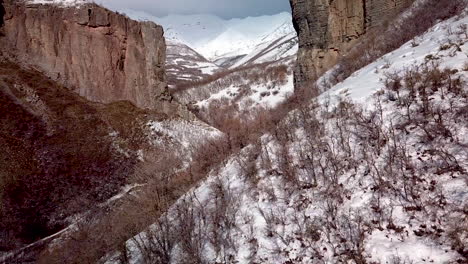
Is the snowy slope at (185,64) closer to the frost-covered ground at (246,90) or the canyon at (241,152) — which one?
the frost-covered ground at (246,90)

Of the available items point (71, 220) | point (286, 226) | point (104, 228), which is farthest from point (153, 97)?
point (286, 226)

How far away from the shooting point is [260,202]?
752 centimetres

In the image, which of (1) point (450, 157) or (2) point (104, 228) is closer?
(1) point (450, 157)

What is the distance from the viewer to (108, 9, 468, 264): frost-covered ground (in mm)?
5500

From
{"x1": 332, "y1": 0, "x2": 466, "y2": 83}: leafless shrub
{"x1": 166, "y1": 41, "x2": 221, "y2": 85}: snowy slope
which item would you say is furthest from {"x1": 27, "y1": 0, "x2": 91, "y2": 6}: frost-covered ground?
{"x1": 166, "y1": 41, "x2": 221, "y2": 85}: snowy slope

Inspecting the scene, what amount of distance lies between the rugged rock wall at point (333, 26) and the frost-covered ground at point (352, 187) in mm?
10945

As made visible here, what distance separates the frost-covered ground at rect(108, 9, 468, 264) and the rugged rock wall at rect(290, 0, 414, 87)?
431 inches

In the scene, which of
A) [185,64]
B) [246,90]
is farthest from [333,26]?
[185,64]

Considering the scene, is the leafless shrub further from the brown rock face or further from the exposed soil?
the brown rock face

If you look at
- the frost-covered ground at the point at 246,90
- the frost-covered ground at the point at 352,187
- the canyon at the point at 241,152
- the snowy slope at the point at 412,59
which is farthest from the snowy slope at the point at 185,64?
the frost-covered ground at the point at 352,187

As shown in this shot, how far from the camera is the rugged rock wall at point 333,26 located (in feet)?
67.2

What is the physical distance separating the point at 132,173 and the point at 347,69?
10559mm

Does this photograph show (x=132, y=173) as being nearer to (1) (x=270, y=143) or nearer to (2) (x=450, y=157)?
(1) (x=270, y=143)

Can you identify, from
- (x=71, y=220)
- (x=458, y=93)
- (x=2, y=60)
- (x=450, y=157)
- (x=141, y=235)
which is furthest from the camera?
(x=2, y=60)
